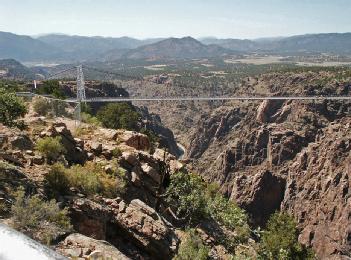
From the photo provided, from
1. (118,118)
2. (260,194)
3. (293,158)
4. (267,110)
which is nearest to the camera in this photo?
(118,118)

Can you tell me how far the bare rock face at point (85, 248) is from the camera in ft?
21.9

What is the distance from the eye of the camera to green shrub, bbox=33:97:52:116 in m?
22.1

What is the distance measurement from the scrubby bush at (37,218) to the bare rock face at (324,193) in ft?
138

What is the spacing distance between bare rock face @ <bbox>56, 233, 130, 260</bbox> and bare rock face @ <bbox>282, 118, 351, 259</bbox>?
41.8m

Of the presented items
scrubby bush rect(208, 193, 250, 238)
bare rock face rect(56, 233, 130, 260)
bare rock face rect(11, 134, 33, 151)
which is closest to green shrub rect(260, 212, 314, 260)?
scrubby bush rect(208, 193, 250, 238)

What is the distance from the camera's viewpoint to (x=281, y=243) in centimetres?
1914

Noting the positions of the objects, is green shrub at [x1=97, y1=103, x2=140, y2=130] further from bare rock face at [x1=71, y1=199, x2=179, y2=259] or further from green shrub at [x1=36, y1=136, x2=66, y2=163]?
bare rock face at [x1=71, y1=199, x2=179, y2=259]

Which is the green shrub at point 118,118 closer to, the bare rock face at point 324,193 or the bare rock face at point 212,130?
the bare rock face at point 324,193

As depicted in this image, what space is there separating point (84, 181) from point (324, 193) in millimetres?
48122

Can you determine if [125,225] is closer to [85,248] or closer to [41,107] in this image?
[85,248]

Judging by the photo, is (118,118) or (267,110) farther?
(267,110)

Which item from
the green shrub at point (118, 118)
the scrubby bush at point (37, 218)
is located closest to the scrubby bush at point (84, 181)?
the scrubby bush at point (37, 218)

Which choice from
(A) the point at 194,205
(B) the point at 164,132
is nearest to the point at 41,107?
(A) the point at 194,205

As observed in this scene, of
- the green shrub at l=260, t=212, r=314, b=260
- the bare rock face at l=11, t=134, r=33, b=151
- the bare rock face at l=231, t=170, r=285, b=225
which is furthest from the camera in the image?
the bare rock face at l=231, t=170, r=285, b=225
